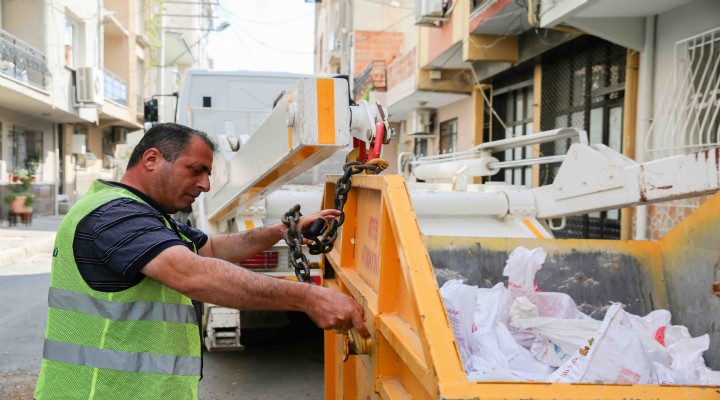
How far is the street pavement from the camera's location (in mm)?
9391

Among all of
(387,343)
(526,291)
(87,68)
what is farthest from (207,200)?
(87,68)

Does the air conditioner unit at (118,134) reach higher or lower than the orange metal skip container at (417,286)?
higher

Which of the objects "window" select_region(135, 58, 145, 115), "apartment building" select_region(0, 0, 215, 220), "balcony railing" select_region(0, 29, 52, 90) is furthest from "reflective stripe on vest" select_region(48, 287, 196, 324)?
"window" select_region(135, 58, 145, 115)

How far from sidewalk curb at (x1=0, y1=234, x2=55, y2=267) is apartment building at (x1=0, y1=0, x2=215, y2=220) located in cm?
311

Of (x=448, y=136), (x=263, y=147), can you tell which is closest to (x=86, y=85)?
(x=448, y=136)

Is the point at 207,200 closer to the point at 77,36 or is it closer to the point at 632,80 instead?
the point at 632,80

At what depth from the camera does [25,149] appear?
54.9 ft

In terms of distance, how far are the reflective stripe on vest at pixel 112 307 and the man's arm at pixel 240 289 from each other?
0.16 meters

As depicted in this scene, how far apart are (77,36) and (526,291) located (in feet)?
63.6

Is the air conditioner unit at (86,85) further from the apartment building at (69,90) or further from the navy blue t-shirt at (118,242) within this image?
the navy blue t-shirt at (118,242)

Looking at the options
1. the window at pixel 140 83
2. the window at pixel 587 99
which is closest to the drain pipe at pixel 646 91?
the window at pixel 587 99

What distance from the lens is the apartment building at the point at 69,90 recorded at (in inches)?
587

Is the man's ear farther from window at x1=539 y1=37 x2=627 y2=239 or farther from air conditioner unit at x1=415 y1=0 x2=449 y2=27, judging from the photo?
air conditioner unit at x1=415 y1=0 x2=449 y2=27

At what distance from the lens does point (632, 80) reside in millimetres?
7430
